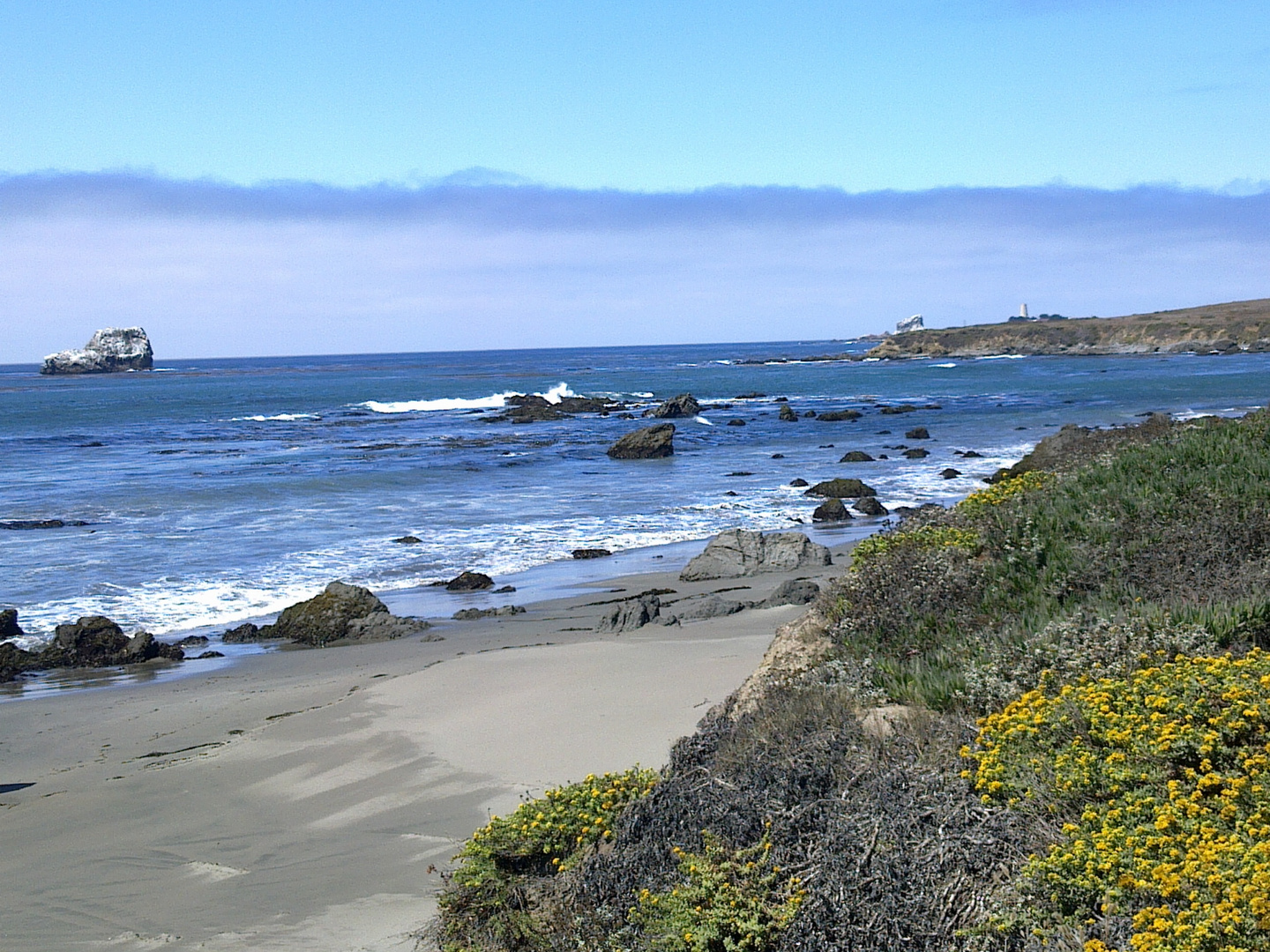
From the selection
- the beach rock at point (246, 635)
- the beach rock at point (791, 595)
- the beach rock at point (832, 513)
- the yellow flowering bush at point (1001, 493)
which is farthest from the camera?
the beach rock at point (832, 513)

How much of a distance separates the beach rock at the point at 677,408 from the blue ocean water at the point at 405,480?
1.07 metres

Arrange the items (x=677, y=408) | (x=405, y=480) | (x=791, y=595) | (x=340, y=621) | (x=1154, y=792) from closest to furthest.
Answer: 1. (x=1154, y=792)
2. (x=791, y=595)
3. (x=340, y=621)
4. (x=405, y=480)
5. (x=677, y=408)

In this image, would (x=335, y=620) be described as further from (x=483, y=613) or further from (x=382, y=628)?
(x=483, y=613)

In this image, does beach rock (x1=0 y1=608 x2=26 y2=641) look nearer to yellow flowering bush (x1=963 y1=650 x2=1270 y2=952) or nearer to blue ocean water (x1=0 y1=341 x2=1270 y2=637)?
blue ocean water (x1=0 y1=341 x2=1270 y2=637)

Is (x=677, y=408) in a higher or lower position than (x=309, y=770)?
higher

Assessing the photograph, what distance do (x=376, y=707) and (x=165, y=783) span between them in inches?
77.4

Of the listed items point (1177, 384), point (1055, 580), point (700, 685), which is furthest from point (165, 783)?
point (1177, 384)

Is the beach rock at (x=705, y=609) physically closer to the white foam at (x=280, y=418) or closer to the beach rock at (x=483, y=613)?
the beach rock at (x=483, y=613)

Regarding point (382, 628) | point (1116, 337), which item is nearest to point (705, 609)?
point (382, 628)

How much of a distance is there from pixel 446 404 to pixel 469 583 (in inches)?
2275

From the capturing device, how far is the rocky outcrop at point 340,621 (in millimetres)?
13891

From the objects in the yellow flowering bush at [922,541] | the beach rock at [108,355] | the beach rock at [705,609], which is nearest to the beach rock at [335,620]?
the beach rock at [705,609]

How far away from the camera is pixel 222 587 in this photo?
56.0 ft

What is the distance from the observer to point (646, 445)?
3794cm
